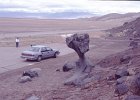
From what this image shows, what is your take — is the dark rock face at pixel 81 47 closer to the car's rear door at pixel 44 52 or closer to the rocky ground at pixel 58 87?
the rocky ground at pixel 58 87

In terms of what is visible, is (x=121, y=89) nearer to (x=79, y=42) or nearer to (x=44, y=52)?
(x=79, y=42)

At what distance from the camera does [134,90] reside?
12.5 metres

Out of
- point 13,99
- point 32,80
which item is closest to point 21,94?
point 13,99

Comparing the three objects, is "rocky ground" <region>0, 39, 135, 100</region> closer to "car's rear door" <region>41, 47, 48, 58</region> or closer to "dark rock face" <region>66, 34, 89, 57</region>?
"dark rock face" <region>66, 34, 89, 57</region>

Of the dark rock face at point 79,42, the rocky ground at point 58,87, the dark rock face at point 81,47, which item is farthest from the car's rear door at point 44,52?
the dark rock face at point 79,42

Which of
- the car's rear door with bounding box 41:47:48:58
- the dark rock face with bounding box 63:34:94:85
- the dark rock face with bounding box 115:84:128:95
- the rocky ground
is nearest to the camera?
the dark rock face with bounding box 115:84:128:95

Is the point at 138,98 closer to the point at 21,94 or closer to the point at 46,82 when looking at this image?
the point at 21,94

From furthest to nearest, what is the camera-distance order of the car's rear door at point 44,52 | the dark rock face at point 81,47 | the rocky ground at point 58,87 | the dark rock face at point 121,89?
the car's rear door at point 44,52 → the dark rock face at point 81,47 → the rocky ground at point 58,87 → the dark rock face at point 121,89

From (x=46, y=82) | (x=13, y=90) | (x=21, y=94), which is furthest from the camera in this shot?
(x=46, y=82)

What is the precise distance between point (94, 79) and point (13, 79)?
5.63 metres

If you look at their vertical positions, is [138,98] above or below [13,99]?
above

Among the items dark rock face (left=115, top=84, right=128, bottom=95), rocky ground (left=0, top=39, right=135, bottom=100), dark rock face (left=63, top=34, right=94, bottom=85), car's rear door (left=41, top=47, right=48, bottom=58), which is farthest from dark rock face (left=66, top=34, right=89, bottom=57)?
car's rear door (left=41, top=47, right=48, bottom=58)

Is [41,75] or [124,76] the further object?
[41,75]

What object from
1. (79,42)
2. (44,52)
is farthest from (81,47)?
(44,52)
